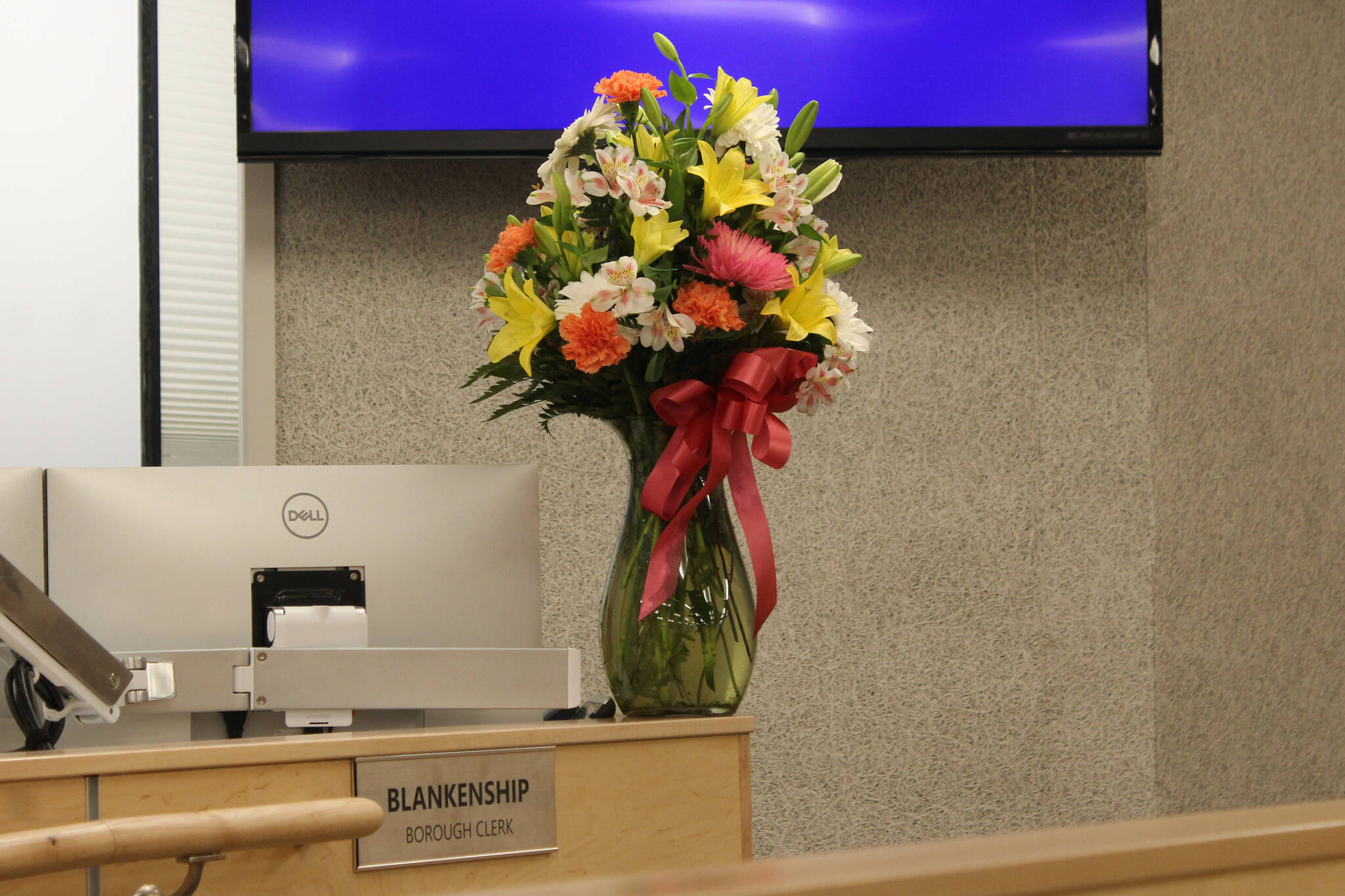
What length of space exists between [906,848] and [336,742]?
2.48 feet

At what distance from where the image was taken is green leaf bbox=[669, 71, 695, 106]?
1.06 meters

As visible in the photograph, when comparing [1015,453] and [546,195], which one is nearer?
[546,195]

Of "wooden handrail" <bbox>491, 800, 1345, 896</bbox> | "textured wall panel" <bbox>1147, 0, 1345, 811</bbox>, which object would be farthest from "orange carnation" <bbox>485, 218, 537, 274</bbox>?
"textured wall panel" <bbox>1147, 0, 1345, 811</bbox>

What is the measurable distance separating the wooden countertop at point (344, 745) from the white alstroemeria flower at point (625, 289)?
330mm

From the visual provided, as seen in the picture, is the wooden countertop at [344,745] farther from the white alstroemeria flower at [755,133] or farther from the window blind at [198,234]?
the window blind at [198,234]

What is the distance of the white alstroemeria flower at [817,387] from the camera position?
3.41 feet

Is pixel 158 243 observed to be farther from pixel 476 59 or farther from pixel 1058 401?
pixel 1058 401

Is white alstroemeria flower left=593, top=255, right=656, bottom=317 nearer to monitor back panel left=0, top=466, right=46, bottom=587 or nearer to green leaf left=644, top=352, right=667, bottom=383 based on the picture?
green leaf left=644, top=352, right=667, bottom=383

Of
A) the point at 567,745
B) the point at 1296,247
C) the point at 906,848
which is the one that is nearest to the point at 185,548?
the point at 567,745

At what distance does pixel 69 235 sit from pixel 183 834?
1578 mm

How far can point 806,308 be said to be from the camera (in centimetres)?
103

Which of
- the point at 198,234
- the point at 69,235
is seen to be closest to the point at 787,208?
the point at 198,234

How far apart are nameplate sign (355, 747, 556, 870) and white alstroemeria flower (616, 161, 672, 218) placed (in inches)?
17.1

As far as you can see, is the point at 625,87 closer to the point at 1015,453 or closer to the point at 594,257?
the point at 594,257
